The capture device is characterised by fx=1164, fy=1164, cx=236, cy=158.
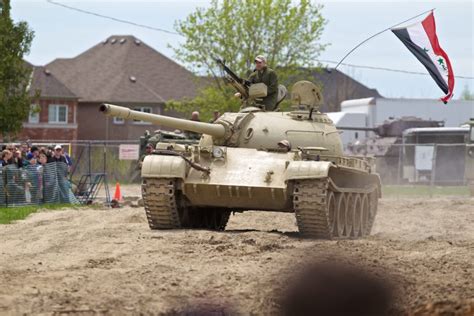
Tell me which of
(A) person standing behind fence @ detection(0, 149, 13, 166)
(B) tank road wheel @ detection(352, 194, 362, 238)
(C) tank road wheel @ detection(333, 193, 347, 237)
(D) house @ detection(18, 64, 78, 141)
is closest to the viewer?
(C) tank road wheel @ detection(333, 193, 347, 237)

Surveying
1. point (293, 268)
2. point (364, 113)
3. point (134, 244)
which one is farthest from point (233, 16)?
point (293, 268)

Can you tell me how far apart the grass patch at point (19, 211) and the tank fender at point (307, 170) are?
21.7 feet

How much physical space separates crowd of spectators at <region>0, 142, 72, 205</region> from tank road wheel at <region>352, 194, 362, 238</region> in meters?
8.62

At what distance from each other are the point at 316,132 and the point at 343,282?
8582mm

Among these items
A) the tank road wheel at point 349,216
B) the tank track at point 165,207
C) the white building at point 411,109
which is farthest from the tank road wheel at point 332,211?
the white building at point 411,109

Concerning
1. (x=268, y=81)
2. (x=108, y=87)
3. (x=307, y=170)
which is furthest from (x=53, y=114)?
(x=307, y=170)

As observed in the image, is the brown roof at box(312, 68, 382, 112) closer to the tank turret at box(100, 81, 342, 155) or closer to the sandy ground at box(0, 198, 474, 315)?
the tank turret at box(100, 81, 342, 155)

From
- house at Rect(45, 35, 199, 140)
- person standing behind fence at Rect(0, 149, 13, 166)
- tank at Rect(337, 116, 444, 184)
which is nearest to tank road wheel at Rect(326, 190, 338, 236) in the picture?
person standing behind fence at Rect(0, 149, 13, 166)

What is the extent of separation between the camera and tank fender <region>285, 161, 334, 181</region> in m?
16.4

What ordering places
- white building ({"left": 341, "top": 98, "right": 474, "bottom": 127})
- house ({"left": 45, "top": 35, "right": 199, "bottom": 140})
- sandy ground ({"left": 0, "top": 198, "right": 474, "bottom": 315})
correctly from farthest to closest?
house ({"left": 45, "top": 35, "right": 199, "bottom": 140})
white building ({"left": 341, "top": 98, "right": 474, "bottom": 127})
sandy ground ({"left": 0, "top": 198, "right": 474, "bottom": 315})

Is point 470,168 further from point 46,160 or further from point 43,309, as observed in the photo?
point 43,309

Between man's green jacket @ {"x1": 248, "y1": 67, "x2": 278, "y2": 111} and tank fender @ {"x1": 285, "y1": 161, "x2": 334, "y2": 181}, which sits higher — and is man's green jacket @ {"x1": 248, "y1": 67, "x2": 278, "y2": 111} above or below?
above

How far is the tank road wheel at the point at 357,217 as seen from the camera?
19.3 meters

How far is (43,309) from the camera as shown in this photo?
30.4 feet
